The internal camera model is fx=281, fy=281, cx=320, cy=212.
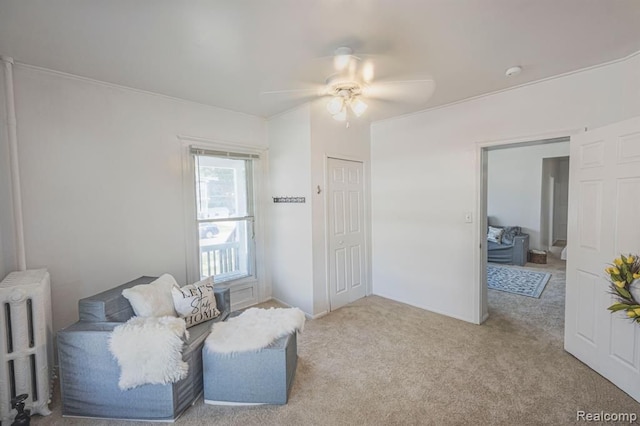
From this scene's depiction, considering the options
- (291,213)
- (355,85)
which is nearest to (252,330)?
(291,213)

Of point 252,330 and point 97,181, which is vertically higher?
point 97,181

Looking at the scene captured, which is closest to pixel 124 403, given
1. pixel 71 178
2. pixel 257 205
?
pixel 71 178

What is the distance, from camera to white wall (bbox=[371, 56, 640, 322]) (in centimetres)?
249

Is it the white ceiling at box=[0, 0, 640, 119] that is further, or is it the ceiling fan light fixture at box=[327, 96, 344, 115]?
the ceiling fan light fixture at box=[327, 96, 344, 115]

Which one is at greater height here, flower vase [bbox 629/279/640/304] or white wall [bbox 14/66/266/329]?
white wall [bbox 14/66/266/329]

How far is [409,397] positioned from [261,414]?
1067 mm

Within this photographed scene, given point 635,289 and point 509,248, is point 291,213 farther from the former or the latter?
point 509,248

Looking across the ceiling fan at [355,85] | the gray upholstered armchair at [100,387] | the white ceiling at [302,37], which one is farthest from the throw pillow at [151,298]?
the ceiling fan at [355,85]

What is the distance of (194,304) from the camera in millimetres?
2406

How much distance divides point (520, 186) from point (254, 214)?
6.38m

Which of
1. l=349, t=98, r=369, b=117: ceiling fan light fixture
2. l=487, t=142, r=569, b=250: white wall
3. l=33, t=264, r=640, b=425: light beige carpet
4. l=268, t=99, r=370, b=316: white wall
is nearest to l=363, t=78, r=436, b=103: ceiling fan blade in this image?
l=349, t=98, r=369, b=117: ceiling fan light fixture

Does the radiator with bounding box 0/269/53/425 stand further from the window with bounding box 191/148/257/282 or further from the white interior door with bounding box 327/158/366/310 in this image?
the white interior door with bounding box 327/158/366/310

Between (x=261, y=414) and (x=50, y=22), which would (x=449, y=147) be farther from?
(x=50, y=22)

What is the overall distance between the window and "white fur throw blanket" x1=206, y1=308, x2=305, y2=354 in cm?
134
